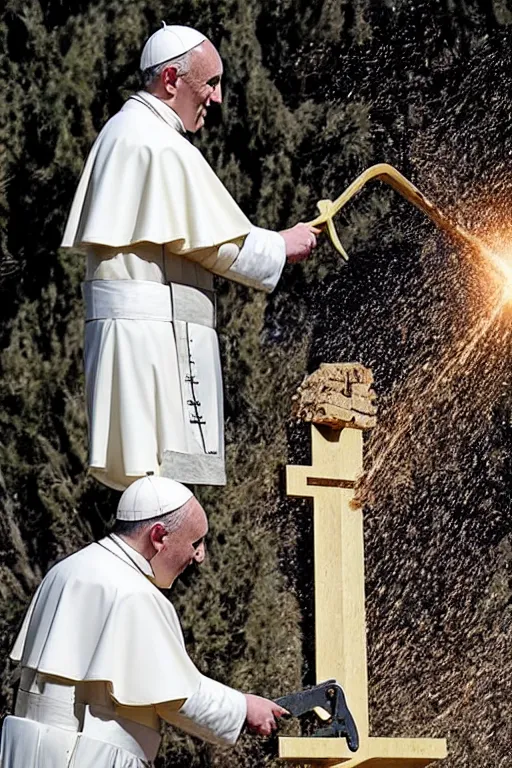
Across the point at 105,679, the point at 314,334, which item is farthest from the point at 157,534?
the point at 314,334

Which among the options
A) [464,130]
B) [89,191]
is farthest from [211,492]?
[89,191]

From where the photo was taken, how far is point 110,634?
5.37 metres

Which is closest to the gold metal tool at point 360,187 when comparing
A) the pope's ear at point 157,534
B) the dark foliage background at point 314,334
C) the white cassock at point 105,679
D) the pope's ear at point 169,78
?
the pope's ear at point 169,78

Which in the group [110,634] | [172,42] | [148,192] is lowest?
[110,634]

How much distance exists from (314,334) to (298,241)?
457 centimetres

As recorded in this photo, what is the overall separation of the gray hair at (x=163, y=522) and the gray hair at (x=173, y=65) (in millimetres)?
1337

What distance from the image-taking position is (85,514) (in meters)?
9.27

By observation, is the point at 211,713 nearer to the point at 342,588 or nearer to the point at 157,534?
the point at 157,534

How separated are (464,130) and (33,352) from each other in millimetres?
2986

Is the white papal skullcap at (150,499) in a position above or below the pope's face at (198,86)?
below

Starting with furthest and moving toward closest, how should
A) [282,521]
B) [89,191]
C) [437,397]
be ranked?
1. [437,397]
2. [282,521]
3. [89,191]

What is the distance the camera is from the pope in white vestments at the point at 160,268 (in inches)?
227

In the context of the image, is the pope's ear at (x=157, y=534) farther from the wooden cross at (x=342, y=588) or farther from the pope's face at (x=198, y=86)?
the pope's face at (x=198, y=86)

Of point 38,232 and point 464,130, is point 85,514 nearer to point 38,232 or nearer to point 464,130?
point 38,232
